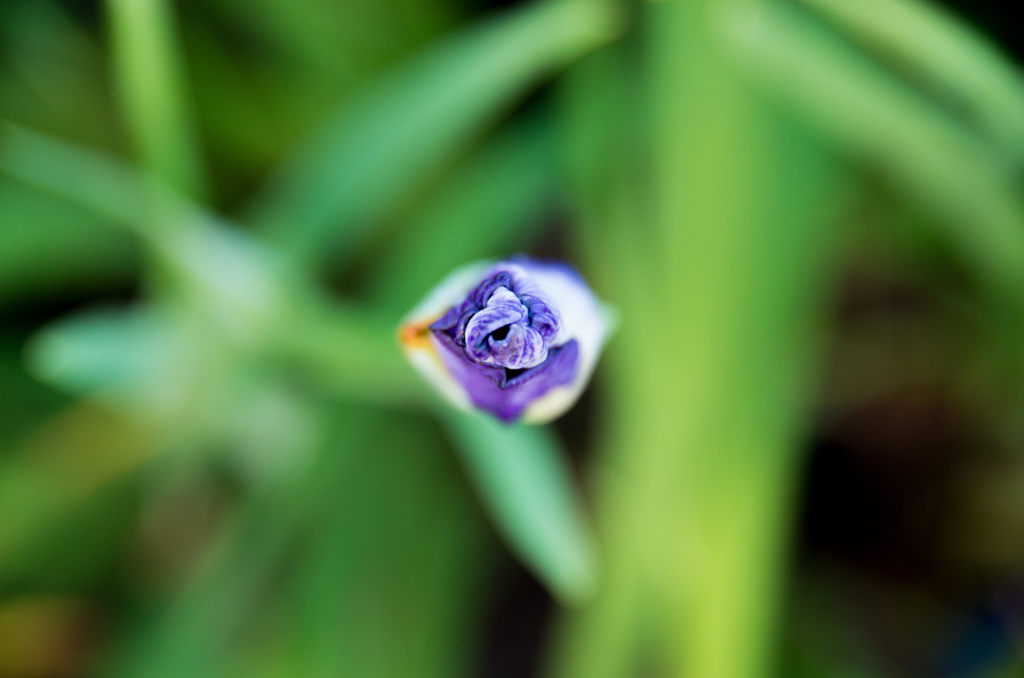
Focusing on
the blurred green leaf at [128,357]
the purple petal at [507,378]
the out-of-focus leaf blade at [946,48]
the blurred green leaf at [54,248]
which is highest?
the blurred green leaf at [54,248]

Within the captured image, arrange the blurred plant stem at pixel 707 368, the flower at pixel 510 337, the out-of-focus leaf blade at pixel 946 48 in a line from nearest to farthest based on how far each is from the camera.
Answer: the flower at pixel 510 337, the out-of-focus leaf blade at pixel 946 48, the blurred plant stem at pixel 707 368

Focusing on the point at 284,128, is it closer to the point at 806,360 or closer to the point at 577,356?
the point at 806,360

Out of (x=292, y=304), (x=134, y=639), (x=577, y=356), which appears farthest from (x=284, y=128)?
(x=577, y=356)

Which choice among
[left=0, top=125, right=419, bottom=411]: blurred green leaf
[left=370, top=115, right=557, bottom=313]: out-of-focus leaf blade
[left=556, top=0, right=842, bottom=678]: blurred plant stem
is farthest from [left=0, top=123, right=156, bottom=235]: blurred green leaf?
[left=556, top=0, right=842, bottom=678]: blurred plant stem

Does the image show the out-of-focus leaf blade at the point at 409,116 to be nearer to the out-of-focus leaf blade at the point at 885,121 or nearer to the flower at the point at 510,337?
the out-of-focus leaf blade at the point at 885,121

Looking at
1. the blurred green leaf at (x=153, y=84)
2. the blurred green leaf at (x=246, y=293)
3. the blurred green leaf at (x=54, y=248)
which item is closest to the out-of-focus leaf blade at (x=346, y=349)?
the blurred green leaf at (x=246, y=293)

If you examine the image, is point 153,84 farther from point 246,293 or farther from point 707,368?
point 707,368

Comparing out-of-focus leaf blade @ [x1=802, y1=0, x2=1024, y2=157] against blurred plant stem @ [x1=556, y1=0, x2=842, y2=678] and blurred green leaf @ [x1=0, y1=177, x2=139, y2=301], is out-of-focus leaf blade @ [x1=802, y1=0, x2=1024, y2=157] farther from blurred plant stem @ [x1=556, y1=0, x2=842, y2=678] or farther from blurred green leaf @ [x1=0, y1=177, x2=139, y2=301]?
blurred green leaf @ [x1=0, y1=177, x2=139, y2=301]

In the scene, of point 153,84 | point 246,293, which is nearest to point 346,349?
point 246,293
